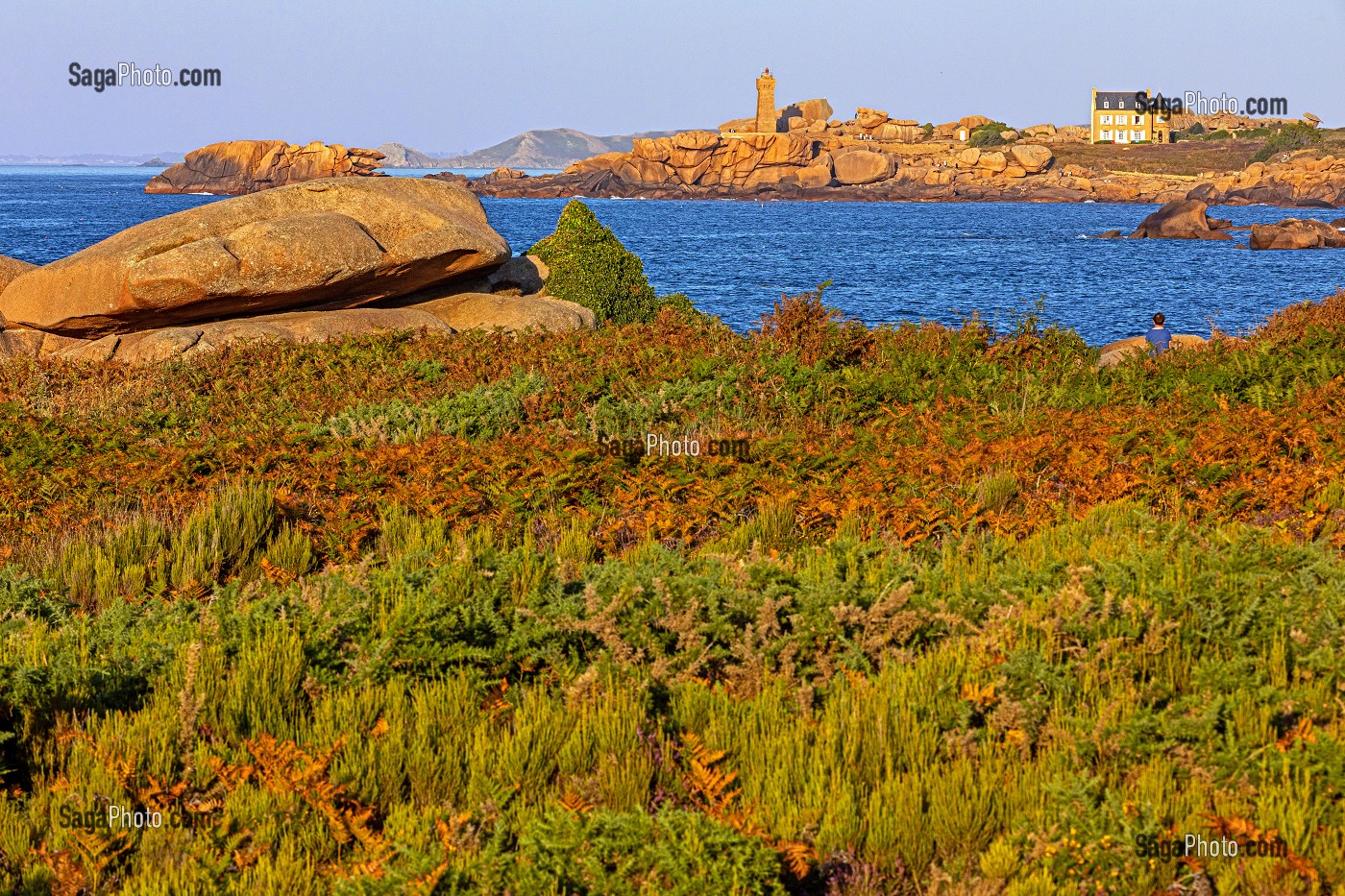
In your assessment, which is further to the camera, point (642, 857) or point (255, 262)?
point (255, 262)

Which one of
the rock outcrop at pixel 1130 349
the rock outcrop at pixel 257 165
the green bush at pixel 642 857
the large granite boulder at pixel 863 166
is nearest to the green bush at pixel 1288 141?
the large granite boulder at pixel 863 166

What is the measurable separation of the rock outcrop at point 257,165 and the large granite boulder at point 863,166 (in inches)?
2707

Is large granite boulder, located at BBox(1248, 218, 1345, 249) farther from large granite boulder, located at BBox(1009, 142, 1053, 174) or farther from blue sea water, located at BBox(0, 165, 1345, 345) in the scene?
large granite boulder, located at BBox(1009, 142, 1053, 174)

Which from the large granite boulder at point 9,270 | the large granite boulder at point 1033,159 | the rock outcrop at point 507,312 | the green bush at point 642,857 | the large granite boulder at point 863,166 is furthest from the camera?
the large granite boulder at point 863,166

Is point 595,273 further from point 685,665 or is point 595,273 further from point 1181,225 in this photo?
point 1181,225

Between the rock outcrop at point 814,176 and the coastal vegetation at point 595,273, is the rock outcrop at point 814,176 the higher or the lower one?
the higher one

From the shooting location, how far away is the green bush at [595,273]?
2161 centimetres

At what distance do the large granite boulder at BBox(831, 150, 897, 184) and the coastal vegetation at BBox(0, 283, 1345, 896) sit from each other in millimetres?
177476

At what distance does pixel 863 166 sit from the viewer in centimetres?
18175

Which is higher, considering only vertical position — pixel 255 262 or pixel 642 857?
pixel 255 262

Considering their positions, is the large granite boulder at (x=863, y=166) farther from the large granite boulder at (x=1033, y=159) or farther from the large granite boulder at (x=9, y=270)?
the large granite boulder at (x=9, y=270)

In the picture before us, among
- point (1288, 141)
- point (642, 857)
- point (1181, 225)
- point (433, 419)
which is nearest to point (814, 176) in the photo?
point (1288, 141)

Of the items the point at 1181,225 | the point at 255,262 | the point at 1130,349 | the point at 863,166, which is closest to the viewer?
the point at 255,262

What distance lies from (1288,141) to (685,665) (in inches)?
7845
